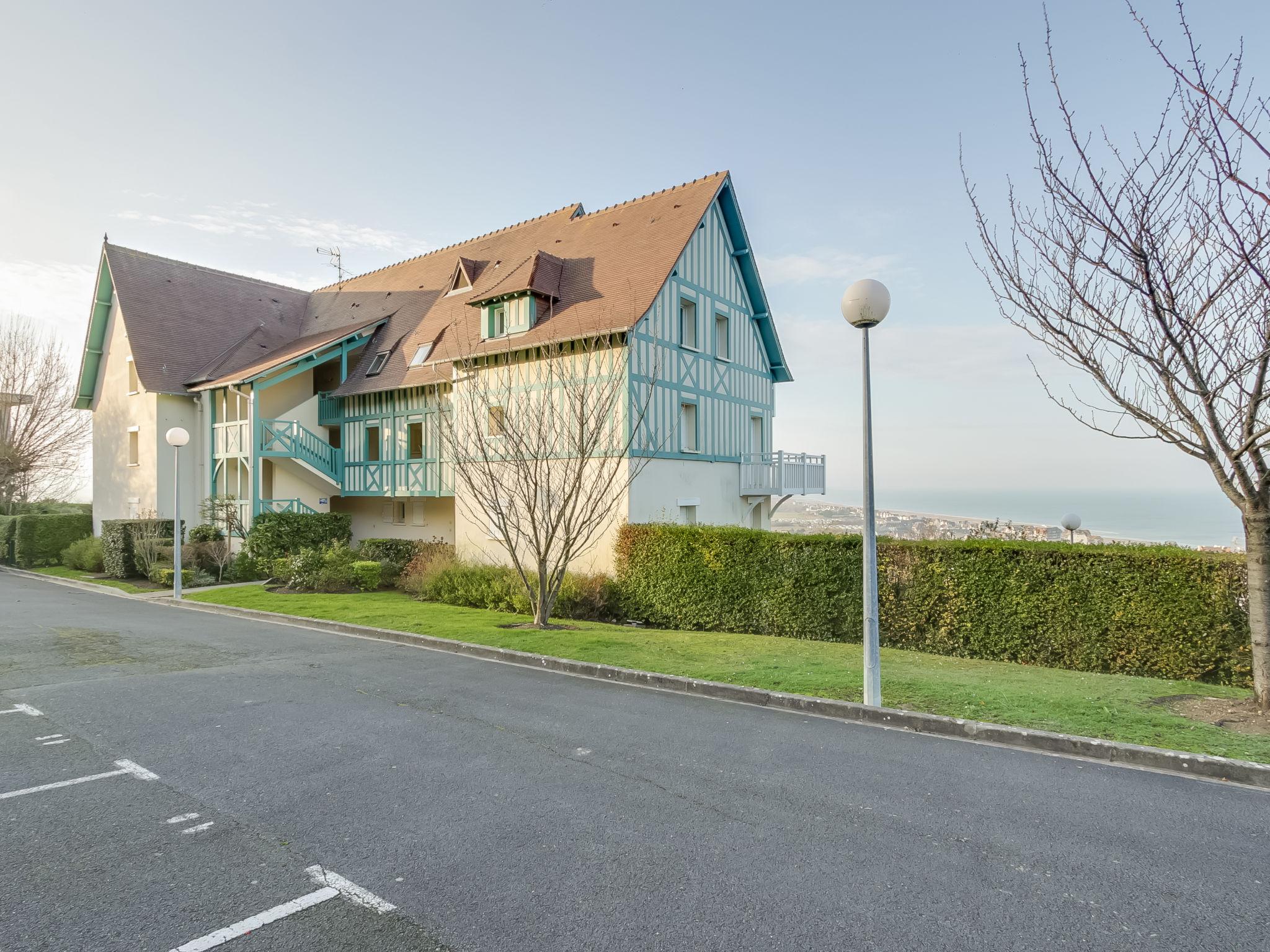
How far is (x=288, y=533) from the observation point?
19359 millimetres

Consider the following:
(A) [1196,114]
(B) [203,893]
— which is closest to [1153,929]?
(B) [203,893]

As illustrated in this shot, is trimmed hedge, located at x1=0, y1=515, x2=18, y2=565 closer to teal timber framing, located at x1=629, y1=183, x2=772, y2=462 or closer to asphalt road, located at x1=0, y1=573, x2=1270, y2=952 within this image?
teal timber framing, located at x1=629, y1=183, x2=772, y2=462

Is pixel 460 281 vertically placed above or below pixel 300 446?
above

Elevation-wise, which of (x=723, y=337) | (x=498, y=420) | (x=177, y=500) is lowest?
(x=177, y=500)

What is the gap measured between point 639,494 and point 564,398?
2.65 meters

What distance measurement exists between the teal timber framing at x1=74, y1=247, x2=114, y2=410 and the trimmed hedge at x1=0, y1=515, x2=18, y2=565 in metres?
4.59

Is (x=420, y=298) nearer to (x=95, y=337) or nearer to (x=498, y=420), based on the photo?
(x=95, y=337)

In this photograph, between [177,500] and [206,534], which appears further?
[206,534]

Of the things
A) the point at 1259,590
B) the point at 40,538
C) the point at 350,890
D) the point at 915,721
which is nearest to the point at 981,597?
the point at 1259,590

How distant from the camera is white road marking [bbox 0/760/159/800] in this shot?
448 centimetres

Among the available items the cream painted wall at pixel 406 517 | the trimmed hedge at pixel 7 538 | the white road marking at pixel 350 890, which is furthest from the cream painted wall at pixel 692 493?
the trimmed hedge at pixel 7 538

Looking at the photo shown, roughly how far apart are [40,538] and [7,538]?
6.46ft

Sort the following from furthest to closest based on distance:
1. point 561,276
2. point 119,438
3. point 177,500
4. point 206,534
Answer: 1. point 119,438
2. point 206,534
3. point 561,276
4. point 177,500

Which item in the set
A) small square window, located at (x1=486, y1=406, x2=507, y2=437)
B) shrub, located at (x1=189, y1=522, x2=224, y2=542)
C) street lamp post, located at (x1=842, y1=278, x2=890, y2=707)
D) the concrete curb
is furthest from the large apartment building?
street lamp post, located at (x1=842, y1=278, x2=890, y2=707)
